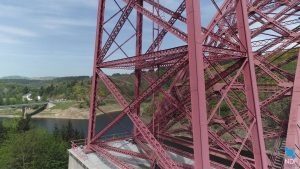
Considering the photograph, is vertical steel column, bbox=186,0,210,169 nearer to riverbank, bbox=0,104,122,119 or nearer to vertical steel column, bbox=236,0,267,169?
vertical steel column, bbox=236,0,267,169

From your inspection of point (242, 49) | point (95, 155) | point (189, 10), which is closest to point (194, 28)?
point (189, 10)

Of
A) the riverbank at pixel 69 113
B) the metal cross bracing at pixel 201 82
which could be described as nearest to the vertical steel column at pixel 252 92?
the metal cross bracing at pixel 201 82

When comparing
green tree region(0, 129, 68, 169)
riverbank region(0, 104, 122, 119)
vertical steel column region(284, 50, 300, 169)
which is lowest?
green tree region(0, 129, 68, 169)

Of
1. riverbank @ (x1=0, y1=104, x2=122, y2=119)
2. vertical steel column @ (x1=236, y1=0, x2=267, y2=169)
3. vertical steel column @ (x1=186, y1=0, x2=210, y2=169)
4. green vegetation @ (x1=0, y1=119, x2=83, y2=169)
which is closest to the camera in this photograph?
vertical steel column @ (x1=186, y1=0, x2=210, y2=169)

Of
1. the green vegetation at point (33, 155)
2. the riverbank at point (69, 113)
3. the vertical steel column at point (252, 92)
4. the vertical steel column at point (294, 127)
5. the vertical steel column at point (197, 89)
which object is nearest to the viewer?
the vertical steel column at point (197, 89)

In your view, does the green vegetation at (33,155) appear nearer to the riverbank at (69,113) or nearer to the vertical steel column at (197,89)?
the vertical steel column at (197,89)

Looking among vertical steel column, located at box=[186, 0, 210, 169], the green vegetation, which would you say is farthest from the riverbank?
vertical steel column, located at box=[186, 0, 210, 169]
